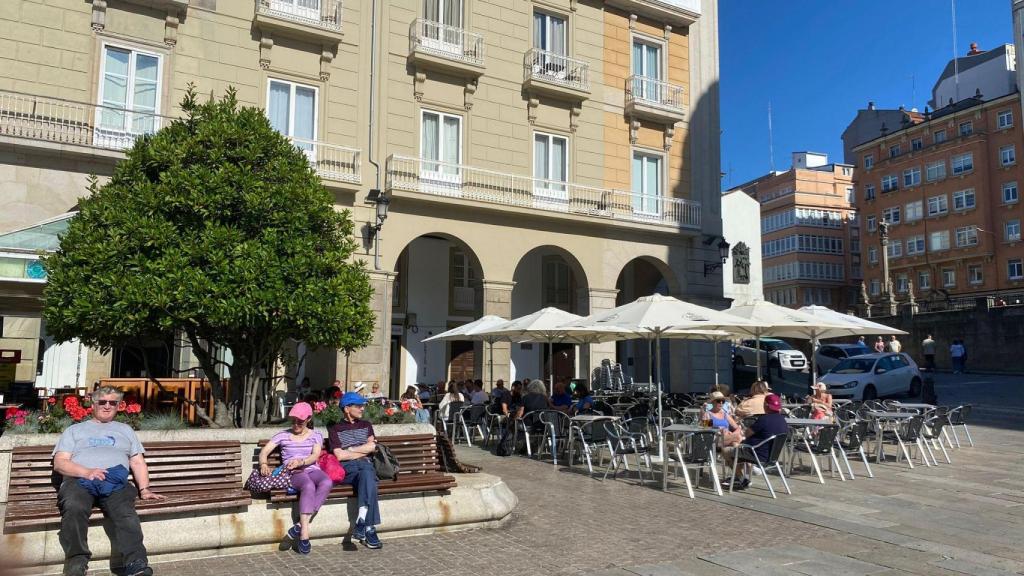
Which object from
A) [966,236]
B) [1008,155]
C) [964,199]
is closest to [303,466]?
[1008,155]

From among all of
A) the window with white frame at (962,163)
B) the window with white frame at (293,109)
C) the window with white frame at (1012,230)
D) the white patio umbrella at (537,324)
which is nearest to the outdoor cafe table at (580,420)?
the white patio umbrella at (537,324)

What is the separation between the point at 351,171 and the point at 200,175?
1010 centimetres

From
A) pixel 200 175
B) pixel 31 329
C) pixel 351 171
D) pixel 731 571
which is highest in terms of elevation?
pixel 351 171

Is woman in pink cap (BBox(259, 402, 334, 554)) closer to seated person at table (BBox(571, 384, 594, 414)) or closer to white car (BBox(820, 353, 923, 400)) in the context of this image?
seated person at table (BBox(571, 384, 594, 414))

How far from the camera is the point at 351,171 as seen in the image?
1825 centimetres

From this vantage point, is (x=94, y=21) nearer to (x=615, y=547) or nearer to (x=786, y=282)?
(x=615, y=547)

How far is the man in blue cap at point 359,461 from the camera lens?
675cm

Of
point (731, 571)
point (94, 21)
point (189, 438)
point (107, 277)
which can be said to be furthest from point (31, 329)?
point (731, 571)

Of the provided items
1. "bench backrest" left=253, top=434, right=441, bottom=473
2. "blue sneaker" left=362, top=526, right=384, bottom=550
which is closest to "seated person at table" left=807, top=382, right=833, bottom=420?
"bench backrest" left=253, top=434, right=441, bottom=473

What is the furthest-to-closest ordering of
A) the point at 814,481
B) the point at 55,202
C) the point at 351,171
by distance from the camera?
the point at 351,171, the point at 55,202, the point at 814,481

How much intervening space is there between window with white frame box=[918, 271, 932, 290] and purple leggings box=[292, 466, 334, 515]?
6242cm

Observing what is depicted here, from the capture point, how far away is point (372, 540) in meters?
6.67

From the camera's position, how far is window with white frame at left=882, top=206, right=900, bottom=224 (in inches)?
2458

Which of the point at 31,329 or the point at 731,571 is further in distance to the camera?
the point at 31,329
